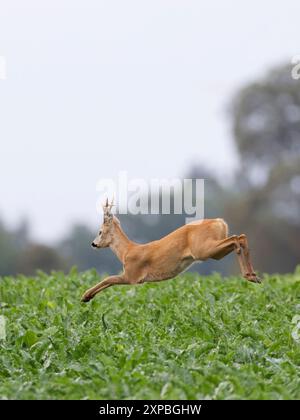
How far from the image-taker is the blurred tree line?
59.7 meters

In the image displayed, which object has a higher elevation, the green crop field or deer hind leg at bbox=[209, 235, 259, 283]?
deer hind leg at bbox=[209, 235, 259, 283]

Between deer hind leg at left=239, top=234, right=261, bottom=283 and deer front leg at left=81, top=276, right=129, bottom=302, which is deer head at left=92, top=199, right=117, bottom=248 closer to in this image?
deer front leg at left=81, top=276, right=129, bottom=302

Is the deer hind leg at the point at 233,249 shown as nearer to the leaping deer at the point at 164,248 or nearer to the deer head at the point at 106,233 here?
the leaping deer at the point at 164,248

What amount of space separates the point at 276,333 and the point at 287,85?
5444 centimetres

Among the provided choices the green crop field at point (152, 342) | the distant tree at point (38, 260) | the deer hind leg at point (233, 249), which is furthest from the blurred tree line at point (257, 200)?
the deer hind leg at point (233, 249)

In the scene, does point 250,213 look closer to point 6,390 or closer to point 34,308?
point 34,308

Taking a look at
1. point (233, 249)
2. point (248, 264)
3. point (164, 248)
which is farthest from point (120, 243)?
point (248, 264)

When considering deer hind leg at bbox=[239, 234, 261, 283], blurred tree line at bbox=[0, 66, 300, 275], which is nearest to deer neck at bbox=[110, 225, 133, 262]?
deer hind leg at bbox=[239, 234, 261, 283]

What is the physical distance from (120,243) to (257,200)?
50064 millimetres

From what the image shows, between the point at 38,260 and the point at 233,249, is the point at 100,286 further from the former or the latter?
the point at 38,260

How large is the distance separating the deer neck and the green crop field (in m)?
0.74

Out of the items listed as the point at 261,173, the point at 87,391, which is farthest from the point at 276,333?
the point at 261,173

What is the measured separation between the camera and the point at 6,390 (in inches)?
360

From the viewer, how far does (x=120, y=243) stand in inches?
469
